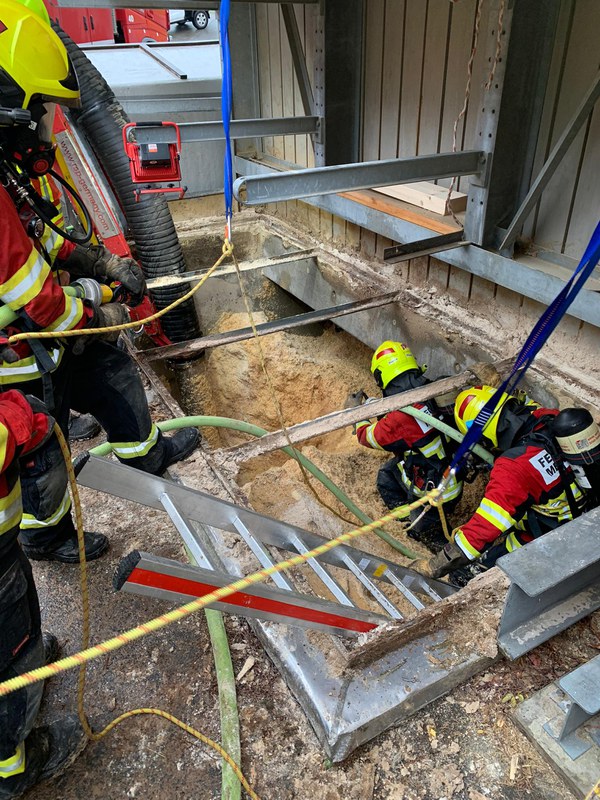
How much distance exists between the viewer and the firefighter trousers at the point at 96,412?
218 centimetres

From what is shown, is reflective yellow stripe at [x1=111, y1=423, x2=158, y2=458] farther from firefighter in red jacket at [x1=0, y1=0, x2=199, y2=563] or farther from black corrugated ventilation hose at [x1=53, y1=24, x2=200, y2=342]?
black corrugated ventilation hose at [x1=53, y1=24, x2=200, y2=342]

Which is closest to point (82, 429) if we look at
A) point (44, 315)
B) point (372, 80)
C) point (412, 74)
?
point (44, 315)

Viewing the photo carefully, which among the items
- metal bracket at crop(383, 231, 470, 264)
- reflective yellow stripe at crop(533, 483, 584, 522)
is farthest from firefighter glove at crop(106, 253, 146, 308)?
reflective yellow stripe at crop(533, 483, 584, 522)

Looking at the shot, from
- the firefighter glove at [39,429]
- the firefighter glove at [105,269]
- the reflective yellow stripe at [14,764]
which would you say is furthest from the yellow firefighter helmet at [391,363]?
the reflective yellow stripe at [14,764]

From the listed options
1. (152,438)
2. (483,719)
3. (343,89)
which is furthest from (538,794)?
(343,89)

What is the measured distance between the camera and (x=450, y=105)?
350 cm

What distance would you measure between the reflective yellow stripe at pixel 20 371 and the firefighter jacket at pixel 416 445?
6.06 ft

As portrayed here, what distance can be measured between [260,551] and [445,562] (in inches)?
44.4

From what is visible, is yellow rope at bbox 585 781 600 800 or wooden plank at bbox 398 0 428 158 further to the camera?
wooden plank at bbox 398 0 428 158

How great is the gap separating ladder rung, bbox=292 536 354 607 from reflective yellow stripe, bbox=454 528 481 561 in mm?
814

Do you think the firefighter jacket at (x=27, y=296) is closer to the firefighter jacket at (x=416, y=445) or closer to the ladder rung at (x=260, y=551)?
the ladder rung at (x=260, y=551)

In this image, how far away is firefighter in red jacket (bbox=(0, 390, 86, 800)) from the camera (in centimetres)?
148

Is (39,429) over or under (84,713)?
over

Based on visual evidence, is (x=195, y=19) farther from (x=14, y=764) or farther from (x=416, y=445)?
(x=14, y=764)
